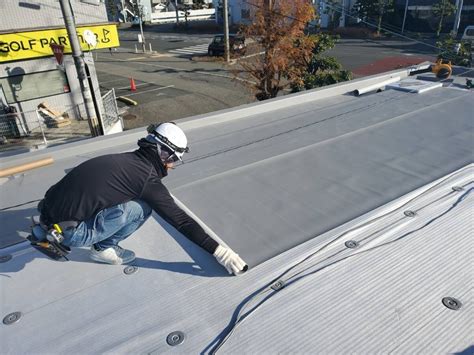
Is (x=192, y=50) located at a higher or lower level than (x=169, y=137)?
lower

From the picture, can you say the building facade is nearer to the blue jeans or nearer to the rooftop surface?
the rooftop surface

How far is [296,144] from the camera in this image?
5395mm

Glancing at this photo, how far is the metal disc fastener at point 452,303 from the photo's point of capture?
2.36 metres

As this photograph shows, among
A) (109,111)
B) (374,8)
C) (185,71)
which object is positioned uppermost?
(374,8)

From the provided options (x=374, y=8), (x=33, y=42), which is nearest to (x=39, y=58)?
(x=33, y=42)

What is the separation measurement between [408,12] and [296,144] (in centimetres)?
3859

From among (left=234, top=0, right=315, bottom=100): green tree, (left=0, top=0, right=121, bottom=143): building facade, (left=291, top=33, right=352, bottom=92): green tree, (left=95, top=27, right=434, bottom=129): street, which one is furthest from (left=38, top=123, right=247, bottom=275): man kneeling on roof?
(left=95, top=27, right=434, bottom=129): street

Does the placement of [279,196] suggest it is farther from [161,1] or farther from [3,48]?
[161,1]

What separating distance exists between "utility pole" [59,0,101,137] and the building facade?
8.4 inches

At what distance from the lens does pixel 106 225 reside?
106 inches

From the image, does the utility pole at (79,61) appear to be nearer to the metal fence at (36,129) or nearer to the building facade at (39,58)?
the building facade at (39,58)

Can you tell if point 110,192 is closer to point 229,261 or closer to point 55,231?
point 55,231

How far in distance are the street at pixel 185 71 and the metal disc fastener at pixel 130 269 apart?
1155 centimetres

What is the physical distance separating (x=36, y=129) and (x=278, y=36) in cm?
901
